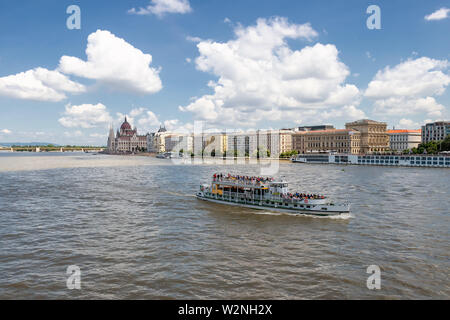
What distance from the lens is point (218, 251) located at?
24781 mm

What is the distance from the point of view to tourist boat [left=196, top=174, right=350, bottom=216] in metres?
37.0

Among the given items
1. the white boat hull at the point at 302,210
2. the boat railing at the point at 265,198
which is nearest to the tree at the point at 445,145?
the white boat hull at the point at 302,210

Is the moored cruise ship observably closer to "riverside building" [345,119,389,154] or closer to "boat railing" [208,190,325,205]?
"riverside building" [345,119,389,154]

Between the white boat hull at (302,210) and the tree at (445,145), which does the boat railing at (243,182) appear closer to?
the white boat hull at (302,210)

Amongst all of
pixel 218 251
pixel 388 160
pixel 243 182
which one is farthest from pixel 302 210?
pixel 388 160

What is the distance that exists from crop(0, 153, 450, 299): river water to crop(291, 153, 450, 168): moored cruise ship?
93244mm

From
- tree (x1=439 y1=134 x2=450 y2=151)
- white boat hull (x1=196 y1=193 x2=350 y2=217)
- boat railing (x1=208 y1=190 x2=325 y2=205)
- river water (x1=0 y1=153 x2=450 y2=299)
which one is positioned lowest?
river water (x1=0 y1=153 x2=450 y2=299)

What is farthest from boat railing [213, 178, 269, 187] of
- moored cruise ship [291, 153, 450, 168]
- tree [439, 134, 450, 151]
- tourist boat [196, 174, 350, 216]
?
tree [439, 134, 450, 151]

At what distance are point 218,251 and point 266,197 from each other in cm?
1758

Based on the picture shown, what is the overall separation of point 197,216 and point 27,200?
26129 mm

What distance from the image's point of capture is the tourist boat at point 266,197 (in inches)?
1457

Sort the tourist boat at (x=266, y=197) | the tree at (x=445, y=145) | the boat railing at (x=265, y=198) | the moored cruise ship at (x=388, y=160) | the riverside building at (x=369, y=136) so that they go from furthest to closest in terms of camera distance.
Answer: the riverside building at (x=369, y=136), the tree at (x=445, y=145), the moored cruise ship at (x=388, y=160), the boat railing at (x=265, y=198), the tourist boat at (x=266, y=197)

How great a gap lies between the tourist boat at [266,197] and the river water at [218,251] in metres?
1.52
